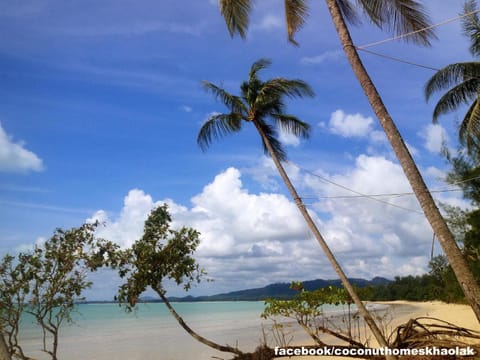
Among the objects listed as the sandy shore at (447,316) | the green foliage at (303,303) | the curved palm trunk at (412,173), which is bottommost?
the sandy shore at (447,316)

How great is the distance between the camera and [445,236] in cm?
614

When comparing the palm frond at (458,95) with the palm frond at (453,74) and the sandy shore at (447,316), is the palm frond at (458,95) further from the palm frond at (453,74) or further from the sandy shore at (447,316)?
the sandy shore at (447,316)

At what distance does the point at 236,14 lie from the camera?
9562 mm

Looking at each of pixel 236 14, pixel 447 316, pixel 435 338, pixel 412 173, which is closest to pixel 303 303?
pixel 435 338

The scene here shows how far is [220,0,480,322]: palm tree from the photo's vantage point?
19.9 ft

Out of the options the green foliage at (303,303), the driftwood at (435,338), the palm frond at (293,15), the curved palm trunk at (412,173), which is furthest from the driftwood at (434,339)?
the palm frond at (293,15)

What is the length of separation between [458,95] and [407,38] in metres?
5.47

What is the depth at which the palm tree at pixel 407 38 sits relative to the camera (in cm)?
606

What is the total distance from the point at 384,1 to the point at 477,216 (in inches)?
665

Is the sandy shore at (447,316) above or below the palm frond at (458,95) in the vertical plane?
below

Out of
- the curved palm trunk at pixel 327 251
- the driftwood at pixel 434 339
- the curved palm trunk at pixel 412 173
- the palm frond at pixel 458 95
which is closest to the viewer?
the curved palm trunk at pixel 412 173

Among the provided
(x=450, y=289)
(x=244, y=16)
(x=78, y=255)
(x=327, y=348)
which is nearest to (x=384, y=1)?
(x=244, y=16)

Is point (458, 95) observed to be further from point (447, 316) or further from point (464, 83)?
point (447, 316)

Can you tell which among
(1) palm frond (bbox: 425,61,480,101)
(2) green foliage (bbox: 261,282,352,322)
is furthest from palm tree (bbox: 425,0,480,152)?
(2) green foliage (bbox: 261,282,352,322)
